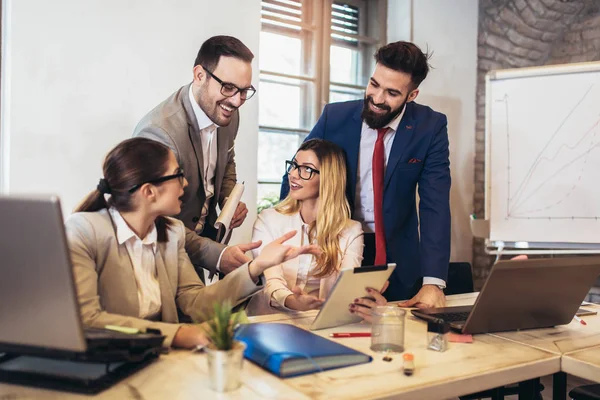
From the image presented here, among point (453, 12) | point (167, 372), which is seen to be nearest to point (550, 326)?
point (167, 372)

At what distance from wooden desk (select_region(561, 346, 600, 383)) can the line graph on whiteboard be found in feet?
4.50

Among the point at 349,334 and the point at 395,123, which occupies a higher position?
the point at 395,123

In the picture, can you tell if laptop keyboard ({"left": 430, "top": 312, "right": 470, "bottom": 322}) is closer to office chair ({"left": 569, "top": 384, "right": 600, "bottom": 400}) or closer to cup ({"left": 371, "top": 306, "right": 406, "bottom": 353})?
cup ({"left": 371, "top": 306, "right": 406, "bottom": 353})

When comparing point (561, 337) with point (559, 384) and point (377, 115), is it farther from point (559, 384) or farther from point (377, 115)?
point (377, 115)

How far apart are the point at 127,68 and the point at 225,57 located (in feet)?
3.59

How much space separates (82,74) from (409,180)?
175 cm

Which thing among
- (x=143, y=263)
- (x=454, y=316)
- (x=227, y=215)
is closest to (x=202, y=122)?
(x=227, y=215)

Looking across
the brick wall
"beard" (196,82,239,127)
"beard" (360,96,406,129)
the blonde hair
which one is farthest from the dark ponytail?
the brick wall

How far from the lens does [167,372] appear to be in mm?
1149

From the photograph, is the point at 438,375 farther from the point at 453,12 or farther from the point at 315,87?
the point at 453,12

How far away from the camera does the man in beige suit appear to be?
2.01m

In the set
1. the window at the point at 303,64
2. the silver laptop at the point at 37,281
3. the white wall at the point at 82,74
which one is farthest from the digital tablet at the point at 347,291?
the window at the point at 303,64

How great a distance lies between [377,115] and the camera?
2309 millimetres

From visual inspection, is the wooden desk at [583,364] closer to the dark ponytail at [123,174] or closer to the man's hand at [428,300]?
the man's hand at [428,300]
